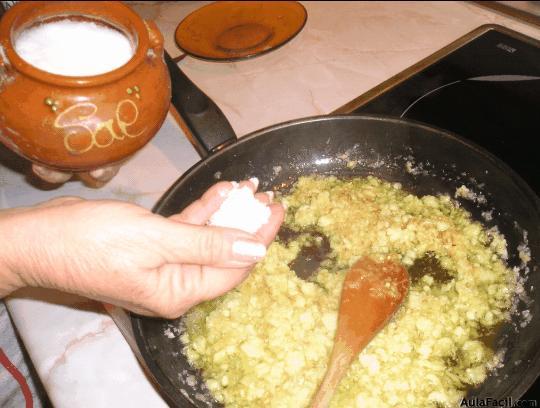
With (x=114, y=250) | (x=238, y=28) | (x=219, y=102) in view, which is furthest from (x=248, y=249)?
(x=238, y=28)

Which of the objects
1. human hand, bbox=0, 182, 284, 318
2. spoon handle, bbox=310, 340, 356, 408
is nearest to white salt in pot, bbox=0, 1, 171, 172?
human hand, bbox=0, 182, 284, 318

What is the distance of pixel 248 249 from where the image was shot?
71 cm

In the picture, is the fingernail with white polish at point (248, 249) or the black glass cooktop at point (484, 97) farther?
the black glass cooktop at point (484, 97)

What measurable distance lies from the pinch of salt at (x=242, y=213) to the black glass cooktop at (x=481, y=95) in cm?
44

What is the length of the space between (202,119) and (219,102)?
1.13 feet

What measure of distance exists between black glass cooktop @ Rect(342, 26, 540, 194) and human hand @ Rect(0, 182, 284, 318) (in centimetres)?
60

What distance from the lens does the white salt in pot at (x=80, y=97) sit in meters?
0.64

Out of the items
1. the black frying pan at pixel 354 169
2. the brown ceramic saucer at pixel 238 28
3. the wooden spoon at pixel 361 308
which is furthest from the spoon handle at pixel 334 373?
the brown ceramic saucer at pixel 238 28

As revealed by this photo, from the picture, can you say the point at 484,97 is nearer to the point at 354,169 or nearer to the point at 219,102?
the point at 354,169

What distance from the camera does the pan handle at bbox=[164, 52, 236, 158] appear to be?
952 mm
